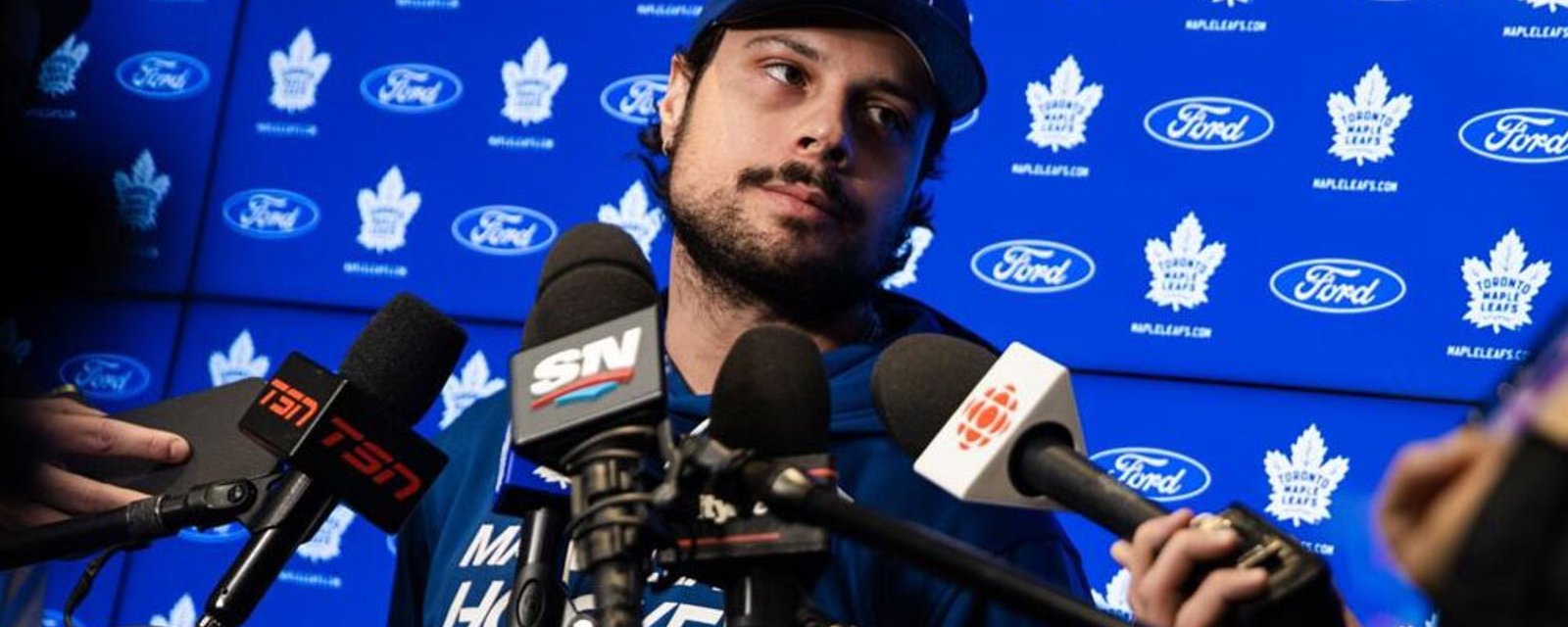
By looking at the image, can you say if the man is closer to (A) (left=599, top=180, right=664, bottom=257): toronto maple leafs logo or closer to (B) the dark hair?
(B) the dark hair

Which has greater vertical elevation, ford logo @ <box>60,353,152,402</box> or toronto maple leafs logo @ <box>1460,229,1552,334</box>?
toronto maple leafs logo @ <box>1460,229,1552,334</box>

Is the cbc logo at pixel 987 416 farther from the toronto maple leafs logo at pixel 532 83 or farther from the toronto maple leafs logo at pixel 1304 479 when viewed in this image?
the toronto maple leafs logo at pixel 532 83

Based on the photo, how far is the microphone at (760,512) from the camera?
1040 millimetres

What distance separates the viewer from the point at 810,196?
187 centimetres

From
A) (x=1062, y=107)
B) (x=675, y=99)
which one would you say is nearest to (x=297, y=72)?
(x=1062, y=107)

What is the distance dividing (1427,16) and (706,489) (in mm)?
2028

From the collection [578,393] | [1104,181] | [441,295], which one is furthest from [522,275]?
[578,393]

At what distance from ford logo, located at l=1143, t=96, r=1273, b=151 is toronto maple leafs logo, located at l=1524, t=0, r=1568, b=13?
0.38 metres

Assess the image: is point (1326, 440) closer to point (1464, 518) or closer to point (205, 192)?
point (205, 192)

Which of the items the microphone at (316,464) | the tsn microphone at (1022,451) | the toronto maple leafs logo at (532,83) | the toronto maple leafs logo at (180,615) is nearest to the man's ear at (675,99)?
the microphone at (316,464)

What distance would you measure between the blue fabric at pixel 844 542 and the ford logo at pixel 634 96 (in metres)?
1.20

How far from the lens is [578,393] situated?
1082 mm

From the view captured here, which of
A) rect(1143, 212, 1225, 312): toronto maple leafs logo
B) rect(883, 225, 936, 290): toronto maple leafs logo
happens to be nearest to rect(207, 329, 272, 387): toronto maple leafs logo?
rect(883, 225, 936, 290): toronto maple leafs logo

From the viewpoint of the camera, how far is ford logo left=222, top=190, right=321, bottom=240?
340cm
